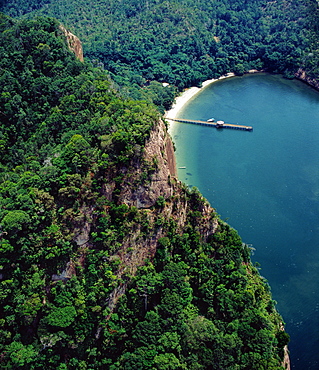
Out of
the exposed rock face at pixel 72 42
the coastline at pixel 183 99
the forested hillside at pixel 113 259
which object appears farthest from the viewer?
the coastline at pixel 183 99

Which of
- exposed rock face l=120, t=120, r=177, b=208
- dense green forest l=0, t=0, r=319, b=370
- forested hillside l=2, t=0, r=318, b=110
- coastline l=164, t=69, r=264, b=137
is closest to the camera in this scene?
dense green forest l=0, t=0, r=319, b=370

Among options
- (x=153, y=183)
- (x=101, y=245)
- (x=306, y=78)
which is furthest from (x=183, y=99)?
(x=101, y=245)

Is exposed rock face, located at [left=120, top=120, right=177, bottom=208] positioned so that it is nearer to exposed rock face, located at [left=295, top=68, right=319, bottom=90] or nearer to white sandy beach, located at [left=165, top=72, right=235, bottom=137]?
white sandy beach, located at [left=165, top=72, right=235, bottom=137]

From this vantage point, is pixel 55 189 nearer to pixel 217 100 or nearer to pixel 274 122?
pixel 274 122

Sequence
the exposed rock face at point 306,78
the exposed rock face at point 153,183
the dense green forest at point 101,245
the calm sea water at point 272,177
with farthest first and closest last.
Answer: the exposed rock face at point 306,78, the calm sea water at point 272,177, the exposed rock face at point 153,183, the dense green forest at point 101,245

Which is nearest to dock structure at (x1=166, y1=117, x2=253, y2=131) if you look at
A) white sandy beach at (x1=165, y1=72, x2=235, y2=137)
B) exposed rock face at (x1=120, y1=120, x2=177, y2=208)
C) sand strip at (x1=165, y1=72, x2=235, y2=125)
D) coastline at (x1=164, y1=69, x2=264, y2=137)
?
coastline at (x1=164, y1=69, x2=264, y2=137)

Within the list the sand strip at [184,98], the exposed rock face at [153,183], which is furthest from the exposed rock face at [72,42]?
the sand strip at [184,98]

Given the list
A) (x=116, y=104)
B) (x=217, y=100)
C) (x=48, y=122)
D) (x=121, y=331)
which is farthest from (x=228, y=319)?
(x=217, y=100)

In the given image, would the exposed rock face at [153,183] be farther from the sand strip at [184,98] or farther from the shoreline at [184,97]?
the shoreline at [184,97]

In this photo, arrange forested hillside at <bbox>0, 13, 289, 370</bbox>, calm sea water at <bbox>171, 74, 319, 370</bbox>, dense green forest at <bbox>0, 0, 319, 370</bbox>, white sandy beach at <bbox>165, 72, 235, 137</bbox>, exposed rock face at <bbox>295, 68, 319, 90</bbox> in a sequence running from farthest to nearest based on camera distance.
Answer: exposed rock face at <bbox>295, 68, 319, 90</bbox>
white sandy beach at <bbox>165, 72, 235, 137</bbox>
calm sea water at <bbox>171, 74, 319, 370</bbox>
dense green forest at <bbox>0, 0, 319, 370</bbox>
forested hillside at <bbox>0, 13, 289, 370</bbox>
